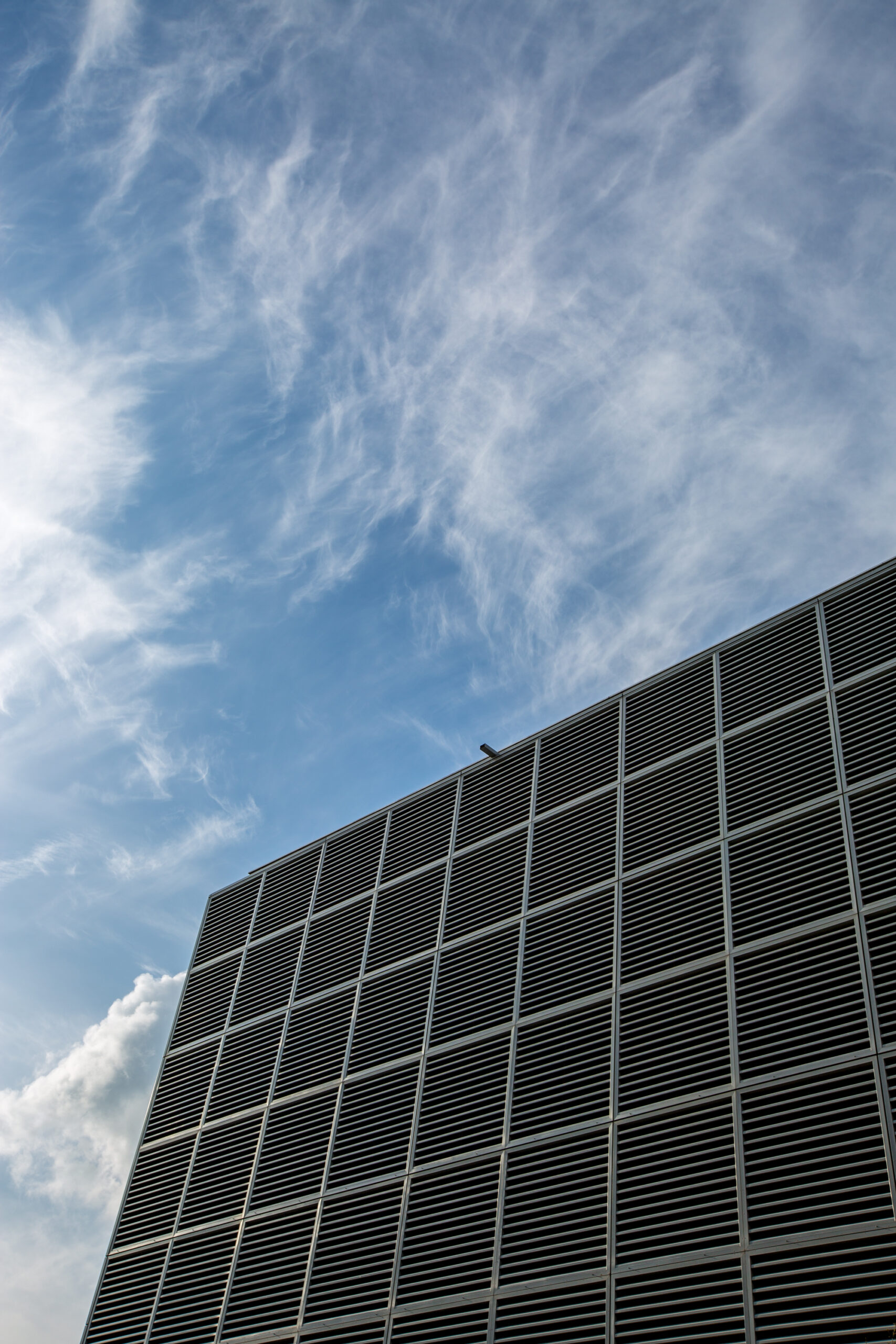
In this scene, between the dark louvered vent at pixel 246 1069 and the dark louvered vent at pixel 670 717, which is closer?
the dark louvered vent at pixel 670 717

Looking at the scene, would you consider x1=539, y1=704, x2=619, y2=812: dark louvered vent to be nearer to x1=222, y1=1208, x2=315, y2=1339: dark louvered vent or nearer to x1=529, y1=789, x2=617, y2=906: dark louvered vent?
x1=529, y1=789, x2=617, y2=906: dark louvered vent

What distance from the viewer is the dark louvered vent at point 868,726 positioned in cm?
2248

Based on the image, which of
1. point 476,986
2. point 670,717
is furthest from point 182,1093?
point 670,717

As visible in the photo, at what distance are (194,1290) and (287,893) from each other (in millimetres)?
10933

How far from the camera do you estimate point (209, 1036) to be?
31.6m

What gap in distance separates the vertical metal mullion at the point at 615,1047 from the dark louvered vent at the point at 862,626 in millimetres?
5623

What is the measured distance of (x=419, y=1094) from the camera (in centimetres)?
2480

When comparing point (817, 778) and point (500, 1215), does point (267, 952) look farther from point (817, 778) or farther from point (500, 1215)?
point (817, 778)

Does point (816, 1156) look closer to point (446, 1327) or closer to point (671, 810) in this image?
point (446, 1327)

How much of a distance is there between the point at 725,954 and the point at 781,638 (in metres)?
8.27

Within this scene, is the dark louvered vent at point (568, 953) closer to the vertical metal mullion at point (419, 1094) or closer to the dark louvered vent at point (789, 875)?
the vertical metal mullion at point (419, 1094)

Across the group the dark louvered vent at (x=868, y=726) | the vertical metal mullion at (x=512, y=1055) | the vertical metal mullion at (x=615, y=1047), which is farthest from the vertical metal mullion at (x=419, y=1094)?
the dark louvered vent at (x=868, y=726)

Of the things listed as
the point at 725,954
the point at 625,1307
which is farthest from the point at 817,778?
the point at 625,1307

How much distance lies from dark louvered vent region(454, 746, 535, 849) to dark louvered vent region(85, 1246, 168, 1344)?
12.7m
